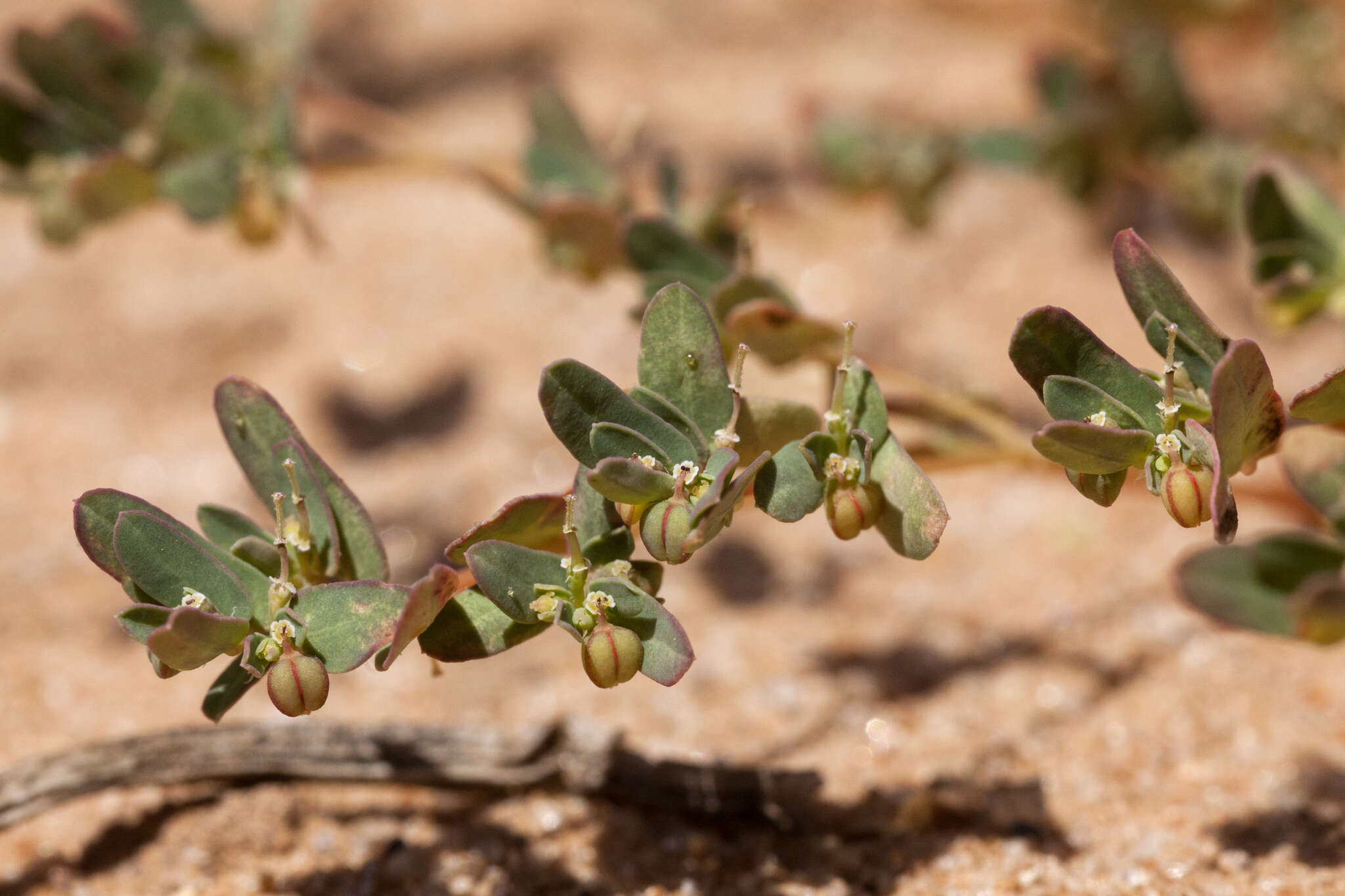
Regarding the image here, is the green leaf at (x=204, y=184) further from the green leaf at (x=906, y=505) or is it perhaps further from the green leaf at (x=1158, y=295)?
the green leaf at (x=1158, y=295)

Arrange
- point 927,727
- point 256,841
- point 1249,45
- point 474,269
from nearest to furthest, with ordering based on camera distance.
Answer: point 256,841 < point 927,727 < point 474,269 < point 1249,45

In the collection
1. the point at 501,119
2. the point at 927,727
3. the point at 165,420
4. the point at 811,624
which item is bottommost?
the point at 927,727

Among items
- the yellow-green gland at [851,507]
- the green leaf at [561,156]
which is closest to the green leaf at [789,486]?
the yellow-green gland at [851,507]

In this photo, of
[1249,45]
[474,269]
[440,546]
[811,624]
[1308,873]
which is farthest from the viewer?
[1249,45]

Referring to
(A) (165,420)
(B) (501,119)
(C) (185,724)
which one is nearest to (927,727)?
(C) (185,724)

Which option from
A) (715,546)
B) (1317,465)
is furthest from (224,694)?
(715,546)

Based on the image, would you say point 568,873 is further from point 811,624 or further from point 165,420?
point 165,420

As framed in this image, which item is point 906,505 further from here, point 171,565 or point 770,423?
point 171,565
